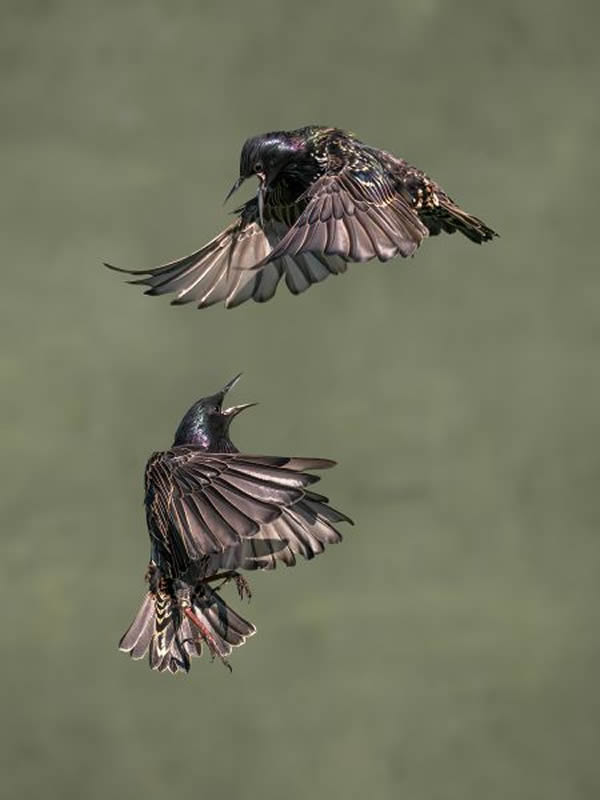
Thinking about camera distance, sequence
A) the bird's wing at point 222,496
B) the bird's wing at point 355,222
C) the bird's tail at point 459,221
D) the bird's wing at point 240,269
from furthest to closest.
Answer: the bird's wing at point 240,269
the bird's tail at point 459,221
the bird's wing at point 355,222
the bird's wing at point 222,496

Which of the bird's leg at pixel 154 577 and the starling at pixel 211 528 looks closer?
the starling at pixel 211 528

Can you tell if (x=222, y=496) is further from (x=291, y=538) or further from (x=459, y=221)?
(x=459, y=221)

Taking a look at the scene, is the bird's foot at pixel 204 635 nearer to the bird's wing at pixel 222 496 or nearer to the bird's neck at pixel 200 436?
the bird's wing at pixel 222 496

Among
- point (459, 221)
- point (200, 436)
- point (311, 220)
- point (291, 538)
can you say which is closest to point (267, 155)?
point (311, 220)

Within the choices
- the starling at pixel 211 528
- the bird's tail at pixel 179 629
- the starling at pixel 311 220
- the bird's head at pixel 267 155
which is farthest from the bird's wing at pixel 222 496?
the bird's head at pixel 267 155

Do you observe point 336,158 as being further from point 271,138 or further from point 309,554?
point 309,554

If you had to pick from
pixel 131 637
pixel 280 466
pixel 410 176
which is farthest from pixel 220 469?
pixel 410 176

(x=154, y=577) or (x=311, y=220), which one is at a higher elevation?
(x=311, y=220)
